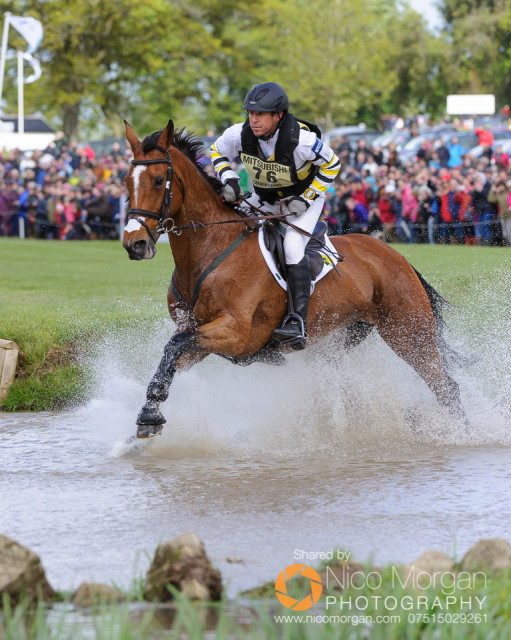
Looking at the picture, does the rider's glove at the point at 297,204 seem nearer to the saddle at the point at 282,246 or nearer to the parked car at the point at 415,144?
the saddle at the point at 282,246

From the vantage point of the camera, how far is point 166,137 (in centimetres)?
702

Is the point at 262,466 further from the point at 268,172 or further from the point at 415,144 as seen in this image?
the point at 415,144

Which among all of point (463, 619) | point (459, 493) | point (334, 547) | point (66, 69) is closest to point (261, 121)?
point (459, 493)

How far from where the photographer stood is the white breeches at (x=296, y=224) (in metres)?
7.44

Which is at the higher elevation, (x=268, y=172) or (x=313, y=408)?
(x=268, y=172)

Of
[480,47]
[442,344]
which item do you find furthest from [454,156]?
[480,47]

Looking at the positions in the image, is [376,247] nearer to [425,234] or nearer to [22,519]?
[22,519]

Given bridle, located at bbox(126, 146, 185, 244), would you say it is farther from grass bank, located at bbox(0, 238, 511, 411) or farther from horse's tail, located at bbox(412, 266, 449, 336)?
grass bank, located at bbox(0, 238, 511, 411)

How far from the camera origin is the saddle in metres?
7.46

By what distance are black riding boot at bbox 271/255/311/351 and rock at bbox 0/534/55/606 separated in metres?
3.58

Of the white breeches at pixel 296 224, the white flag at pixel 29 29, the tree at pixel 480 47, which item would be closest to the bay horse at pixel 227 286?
the white breeches at pixel 296 224

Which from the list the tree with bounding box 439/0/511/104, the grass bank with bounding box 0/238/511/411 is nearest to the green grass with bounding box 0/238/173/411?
the grass bank with bounding box 0/238/511/411

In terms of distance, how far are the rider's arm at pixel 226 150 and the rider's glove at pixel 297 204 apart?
18.0 inches

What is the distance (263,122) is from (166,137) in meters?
0.71
